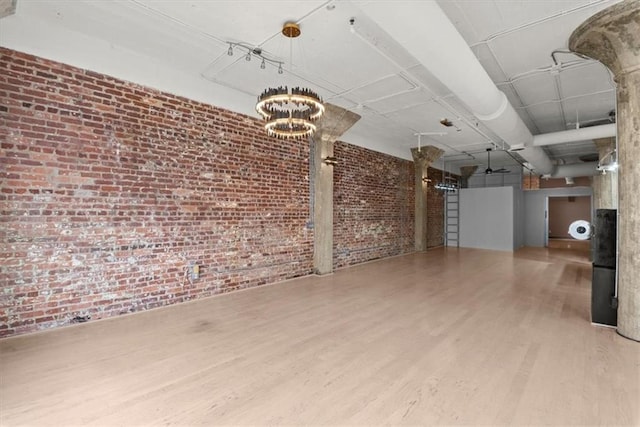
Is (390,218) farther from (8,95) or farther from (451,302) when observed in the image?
(8,95)

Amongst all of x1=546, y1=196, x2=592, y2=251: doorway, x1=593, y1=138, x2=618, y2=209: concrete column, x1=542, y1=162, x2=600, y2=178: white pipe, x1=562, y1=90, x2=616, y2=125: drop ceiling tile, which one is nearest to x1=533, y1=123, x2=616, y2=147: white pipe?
x1=562, y1=90, x2=616, y2=125: drop ceiling tile

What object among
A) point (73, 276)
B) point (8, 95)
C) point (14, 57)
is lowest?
point (73, 276)

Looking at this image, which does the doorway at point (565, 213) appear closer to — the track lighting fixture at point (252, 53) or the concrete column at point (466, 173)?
the concrete column at point (466, 173)

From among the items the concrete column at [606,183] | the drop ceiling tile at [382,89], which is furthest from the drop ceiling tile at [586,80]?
the concrete column at [606,183]

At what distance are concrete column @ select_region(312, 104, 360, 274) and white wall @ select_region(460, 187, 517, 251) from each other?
7764 millimetres

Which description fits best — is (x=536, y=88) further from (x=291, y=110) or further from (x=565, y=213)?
(x=565, y=213)

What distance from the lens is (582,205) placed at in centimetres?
1602

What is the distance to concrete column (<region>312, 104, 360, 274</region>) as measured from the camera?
652 centimetres

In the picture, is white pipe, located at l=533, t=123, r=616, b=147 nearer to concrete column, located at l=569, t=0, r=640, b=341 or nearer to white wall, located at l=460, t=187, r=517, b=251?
concrete column, located at l=569, t=0, r=640, b=341

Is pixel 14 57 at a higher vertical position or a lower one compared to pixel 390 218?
higher

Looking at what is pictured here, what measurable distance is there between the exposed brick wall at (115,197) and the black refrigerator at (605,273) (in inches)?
190

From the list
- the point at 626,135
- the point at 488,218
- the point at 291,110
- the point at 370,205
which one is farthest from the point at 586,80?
the point at 488,218

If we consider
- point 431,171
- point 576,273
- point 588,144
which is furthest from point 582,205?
point 576,273

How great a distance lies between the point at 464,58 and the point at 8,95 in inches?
194
